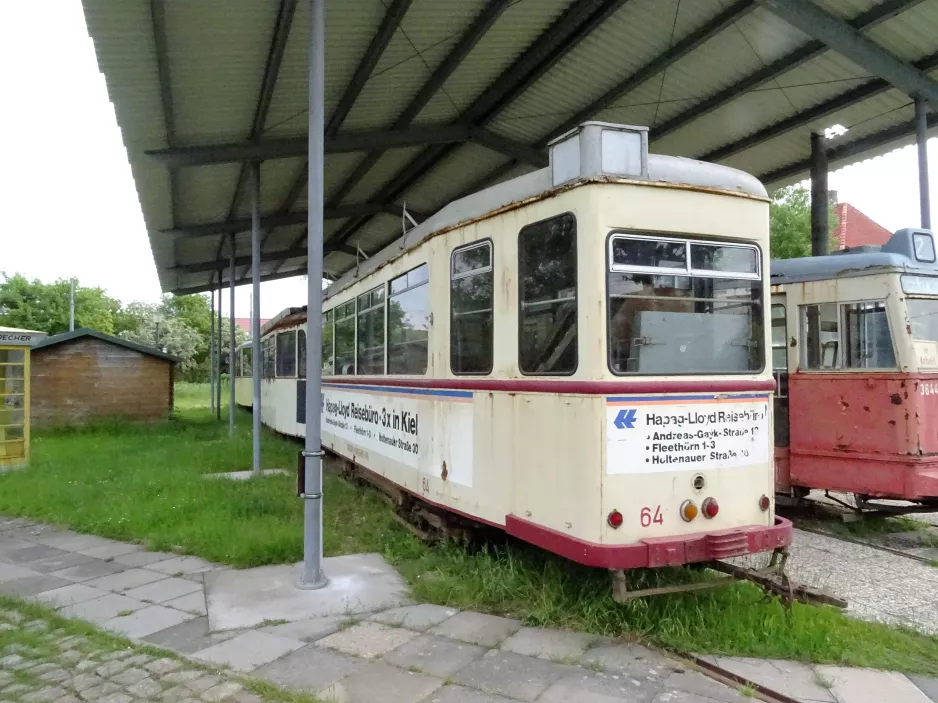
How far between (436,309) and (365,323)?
104 inches

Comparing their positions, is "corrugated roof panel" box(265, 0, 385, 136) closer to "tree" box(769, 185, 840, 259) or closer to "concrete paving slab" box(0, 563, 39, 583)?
"concrete paving slab" box(0, 563, 39, 583)

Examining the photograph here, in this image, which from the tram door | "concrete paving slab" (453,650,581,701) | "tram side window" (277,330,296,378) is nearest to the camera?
"concrete paving slab" (453,650,581,701)

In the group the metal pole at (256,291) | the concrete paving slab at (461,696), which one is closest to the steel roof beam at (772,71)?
the metal pole at (256,291)

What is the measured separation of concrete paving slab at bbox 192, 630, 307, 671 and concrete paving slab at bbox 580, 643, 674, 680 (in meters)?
1.77

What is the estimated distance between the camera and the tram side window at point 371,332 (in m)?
7.73

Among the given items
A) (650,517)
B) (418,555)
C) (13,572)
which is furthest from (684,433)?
(13,572)

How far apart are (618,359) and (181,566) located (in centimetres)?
422

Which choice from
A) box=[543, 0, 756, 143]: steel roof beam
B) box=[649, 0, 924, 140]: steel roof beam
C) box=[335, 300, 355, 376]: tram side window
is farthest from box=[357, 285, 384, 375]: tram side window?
box=[649, 0, 924, 140]: steel roof beam

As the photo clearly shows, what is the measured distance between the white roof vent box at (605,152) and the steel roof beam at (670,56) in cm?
410

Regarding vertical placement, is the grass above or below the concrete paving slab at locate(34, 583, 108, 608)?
above

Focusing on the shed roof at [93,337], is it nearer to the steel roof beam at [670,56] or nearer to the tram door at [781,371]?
the steel roof beam at [670,56]

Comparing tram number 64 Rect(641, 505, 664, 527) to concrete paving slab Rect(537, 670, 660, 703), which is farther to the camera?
tram number 64 Rect(641, 505, 664, 527)

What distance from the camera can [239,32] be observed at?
757 cm

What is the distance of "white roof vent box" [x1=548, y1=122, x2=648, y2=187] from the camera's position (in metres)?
4.59
